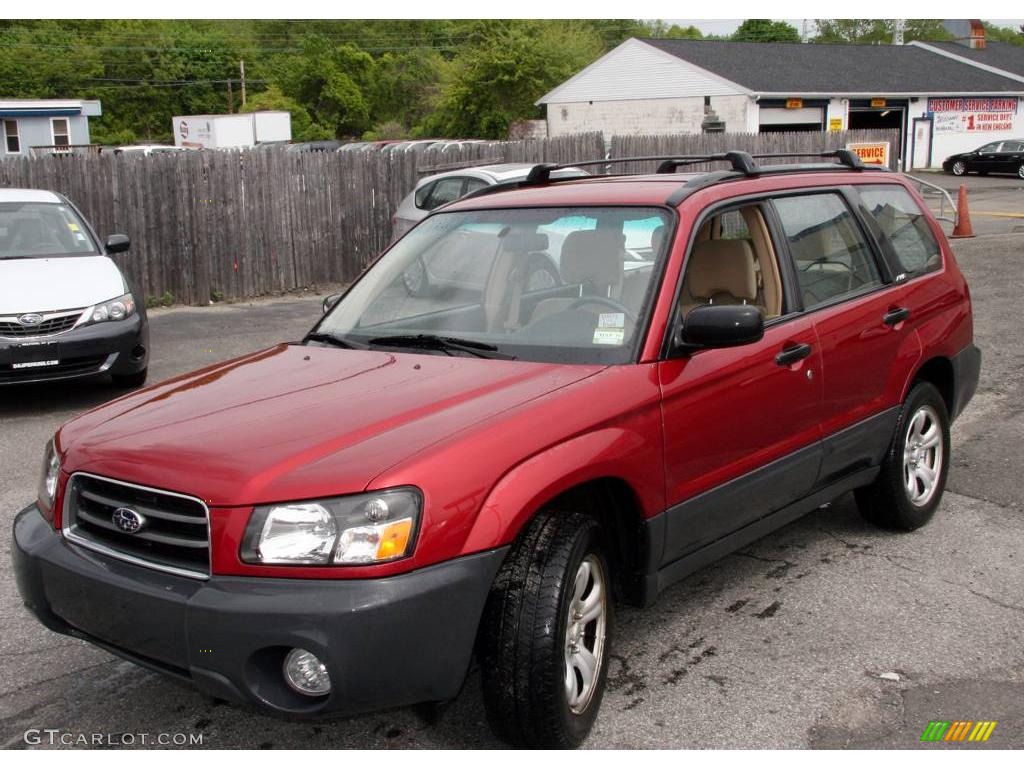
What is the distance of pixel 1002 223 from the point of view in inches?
922

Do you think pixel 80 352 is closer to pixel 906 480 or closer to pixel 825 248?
pixel 825 248

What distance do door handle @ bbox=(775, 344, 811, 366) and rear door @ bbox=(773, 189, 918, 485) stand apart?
16cm

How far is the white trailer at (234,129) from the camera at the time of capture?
45.5m

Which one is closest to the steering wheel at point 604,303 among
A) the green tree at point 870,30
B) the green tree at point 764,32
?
the green tree at point 764,32

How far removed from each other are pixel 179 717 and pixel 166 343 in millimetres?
8811

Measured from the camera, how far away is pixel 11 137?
1905 inches

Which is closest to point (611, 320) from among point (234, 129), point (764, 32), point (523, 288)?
point (523, 288)

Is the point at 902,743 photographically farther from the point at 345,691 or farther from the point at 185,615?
the point at 185,615

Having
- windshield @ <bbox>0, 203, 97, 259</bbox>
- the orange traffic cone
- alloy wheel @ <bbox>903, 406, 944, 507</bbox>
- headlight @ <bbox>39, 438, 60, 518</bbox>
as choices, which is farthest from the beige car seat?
the orange traffic cone

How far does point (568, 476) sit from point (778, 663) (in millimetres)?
1294

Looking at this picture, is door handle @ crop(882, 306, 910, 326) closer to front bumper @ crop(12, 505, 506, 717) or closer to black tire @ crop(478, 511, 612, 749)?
black tire @ crop(478, 511, 612, 749)

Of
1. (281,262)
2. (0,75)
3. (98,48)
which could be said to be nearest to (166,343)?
(281,262)

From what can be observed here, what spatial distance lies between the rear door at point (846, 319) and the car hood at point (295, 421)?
147 cm

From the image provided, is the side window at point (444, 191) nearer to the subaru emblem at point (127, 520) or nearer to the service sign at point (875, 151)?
the subaru emblem at point (127, 520)
